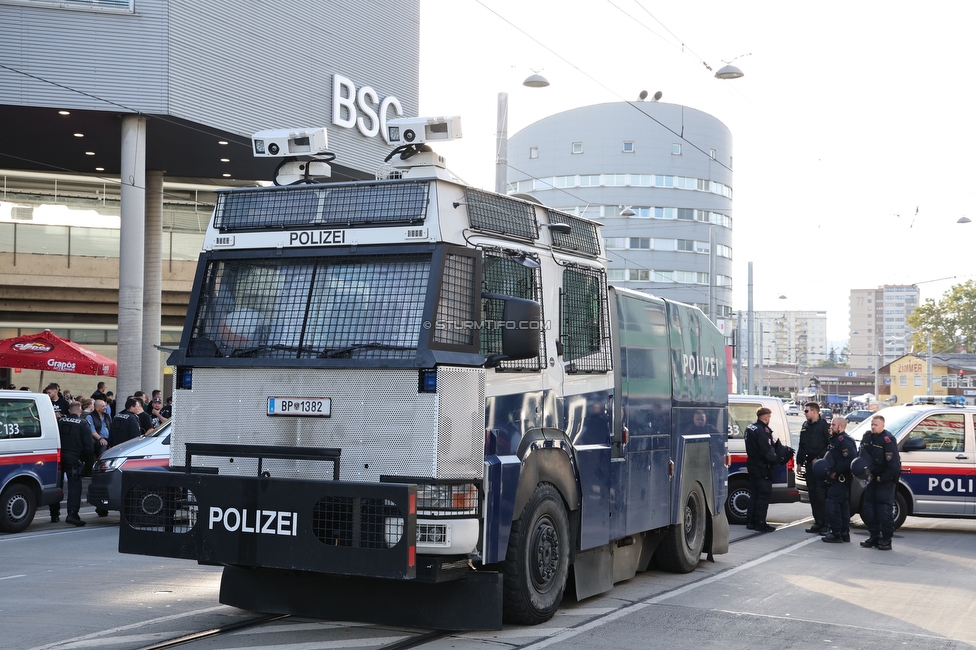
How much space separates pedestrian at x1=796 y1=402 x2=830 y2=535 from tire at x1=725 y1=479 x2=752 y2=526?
946 mm

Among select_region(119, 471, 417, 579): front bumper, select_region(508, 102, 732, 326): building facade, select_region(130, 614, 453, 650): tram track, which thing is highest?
select_region(508, 102, 732, 326): building facade

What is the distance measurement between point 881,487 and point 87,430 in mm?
11598

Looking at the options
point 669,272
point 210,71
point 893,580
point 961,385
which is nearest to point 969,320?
point 961,385

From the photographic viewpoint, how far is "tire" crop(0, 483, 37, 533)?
14.0 metres

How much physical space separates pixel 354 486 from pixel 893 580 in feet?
22.6

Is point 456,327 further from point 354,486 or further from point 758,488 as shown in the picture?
point 758,488

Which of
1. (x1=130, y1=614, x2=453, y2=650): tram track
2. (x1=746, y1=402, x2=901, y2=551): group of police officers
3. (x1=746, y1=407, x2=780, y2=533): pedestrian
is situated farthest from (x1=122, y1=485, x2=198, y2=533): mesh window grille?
(x1=746, y1=407, x2=780, y2=533): pedestrian

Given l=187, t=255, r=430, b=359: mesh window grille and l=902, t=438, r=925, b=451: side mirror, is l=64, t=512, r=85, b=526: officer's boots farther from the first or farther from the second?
l=902, t=438, r=925, b=451: side mirror

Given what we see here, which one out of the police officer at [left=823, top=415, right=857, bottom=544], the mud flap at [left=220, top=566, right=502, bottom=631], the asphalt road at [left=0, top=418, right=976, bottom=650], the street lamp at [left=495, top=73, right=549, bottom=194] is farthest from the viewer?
the street lamp at [left=495, top=73, right=549, bottom=194]

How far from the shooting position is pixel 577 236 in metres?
8.74

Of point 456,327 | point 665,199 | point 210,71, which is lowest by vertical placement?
point 456,327

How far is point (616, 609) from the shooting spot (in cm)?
866

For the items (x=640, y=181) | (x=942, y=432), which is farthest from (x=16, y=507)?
(x=640, y=181)

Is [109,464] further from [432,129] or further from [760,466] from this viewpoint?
[432,129]
